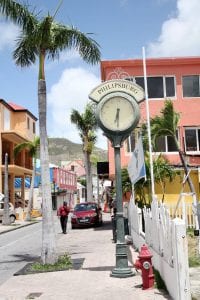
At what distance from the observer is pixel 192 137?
27.6m

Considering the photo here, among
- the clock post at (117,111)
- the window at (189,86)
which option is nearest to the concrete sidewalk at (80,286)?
the clock post at (117,111)

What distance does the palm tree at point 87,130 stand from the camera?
41281mm

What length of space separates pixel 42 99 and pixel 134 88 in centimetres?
331

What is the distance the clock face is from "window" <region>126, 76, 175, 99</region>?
52.7 feet

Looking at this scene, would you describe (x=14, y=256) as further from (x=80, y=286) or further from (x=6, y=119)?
(x=6, y=119)

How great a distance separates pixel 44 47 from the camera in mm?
14312

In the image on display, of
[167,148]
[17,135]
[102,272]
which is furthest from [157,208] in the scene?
[17,135]

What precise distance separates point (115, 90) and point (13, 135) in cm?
3756

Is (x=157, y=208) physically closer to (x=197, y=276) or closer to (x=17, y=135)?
(x=197, y=276)

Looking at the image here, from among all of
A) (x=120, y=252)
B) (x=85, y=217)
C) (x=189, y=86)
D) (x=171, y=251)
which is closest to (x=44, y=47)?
(x=120, y=252)

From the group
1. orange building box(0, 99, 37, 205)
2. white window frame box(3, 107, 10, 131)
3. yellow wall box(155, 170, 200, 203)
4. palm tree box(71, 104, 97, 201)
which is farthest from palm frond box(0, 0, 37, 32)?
white window frame box(3, 107, 10, 131)

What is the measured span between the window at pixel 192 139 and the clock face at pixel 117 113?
16369 mm

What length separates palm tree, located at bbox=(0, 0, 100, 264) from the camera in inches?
531

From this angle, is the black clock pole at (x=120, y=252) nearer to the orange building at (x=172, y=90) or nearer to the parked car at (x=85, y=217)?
the orange building at (x=172, y=90)
